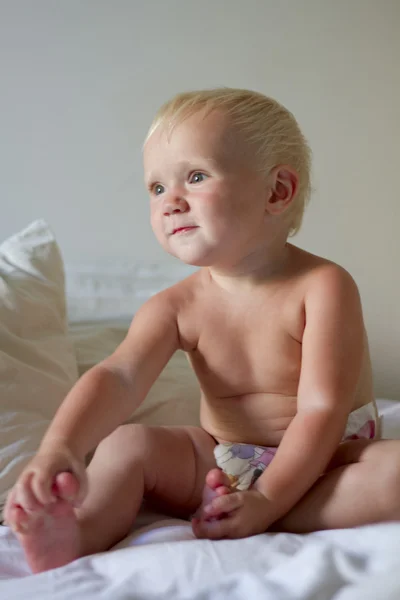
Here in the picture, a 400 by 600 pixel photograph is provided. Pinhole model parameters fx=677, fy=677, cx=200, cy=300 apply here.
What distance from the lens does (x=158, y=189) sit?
799mm

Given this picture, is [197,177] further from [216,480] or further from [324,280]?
[216,480]

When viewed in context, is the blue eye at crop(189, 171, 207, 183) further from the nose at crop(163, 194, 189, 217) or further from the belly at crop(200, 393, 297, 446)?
the belly at crop(200, 393, 297, 446)

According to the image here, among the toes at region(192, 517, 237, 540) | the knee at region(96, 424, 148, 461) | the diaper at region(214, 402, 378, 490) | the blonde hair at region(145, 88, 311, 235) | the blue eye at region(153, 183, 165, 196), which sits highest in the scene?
the blonde hair at region(145, 88, 311, 235)

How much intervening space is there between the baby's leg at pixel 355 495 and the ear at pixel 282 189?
29cm

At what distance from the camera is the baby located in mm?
658

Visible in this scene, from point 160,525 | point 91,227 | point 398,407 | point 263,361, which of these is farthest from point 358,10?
point 160,525

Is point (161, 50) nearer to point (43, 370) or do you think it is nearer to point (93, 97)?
point (93, 97)

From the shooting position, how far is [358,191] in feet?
4.86

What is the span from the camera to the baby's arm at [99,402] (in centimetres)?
62

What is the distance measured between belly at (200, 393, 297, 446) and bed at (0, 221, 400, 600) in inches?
5.6

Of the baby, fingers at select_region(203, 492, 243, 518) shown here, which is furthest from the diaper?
fingers at select_region(203, 492, 243, 518)

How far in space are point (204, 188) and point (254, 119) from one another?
10cm

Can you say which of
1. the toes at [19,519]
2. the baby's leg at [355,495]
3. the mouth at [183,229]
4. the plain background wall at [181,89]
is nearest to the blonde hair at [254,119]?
the mouth at [183,229]

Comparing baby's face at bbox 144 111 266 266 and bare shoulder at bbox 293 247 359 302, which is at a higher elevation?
baby's face at bbox 144 111 266 266
